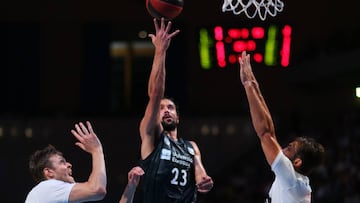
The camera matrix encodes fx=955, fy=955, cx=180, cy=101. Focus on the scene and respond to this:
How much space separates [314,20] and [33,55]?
550 centimetres

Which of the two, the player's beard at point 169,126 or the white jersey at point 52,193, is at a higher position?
the player's beard at point 169,126

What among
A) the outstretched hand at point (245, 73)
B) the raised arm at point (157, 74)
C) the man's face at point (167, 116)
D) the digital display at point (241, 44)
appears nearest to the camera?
the outstretched hand at point (245, 73)

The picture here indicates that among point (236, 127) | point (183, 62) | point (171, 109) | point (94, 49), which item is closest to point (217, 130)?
point (236, 127)

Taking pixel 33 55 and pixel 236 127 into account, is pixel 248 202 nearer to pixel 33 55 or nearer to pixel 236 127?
pixel 236 127

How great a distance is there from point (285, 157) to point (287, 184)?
165 millimetres

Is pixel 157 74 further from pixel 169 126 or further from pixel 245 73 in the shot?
pixel 245 73

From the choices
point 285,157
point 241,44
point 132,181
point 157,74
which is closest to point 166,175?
point 132,181

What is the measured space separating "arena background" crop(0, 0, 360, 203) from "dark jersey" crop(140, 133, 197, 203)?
942 centimetres

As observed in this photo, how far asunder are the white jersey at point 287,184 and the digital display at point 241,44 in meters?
6.08

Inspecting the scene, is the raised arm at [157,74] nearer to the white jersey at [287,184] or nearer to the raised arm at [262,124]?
the raised arm at [262,124]

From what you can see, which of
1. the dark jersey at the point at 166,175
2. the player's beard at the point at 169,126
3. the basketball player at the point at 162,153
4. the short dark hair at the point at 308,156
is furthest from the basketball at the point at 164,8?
the short dark hair at the point at 308,156

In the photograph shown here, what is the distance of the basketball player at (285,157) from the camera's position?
18.6ft

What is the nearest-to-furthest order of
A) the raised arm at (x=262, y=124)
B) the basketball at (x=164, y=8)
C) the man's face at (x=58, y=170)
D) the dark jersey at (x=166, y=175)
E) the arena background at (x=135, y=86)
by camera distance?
the raised arm at (x=262, y=124)
the man's face at (x=58, y=170)
the dark jersey at (x=166, y=175)
the basketball at (x=164, y=8)
the arena background at (x=135, y=86)

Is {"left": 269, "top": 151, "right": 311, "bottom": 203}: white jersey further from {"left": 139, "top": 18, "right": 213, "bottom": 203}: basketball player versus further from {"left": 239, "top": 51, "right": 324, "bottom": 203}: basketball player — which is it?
{"left": 139, "top": 18, "right": 213, "bottom": 203}: basketball player
